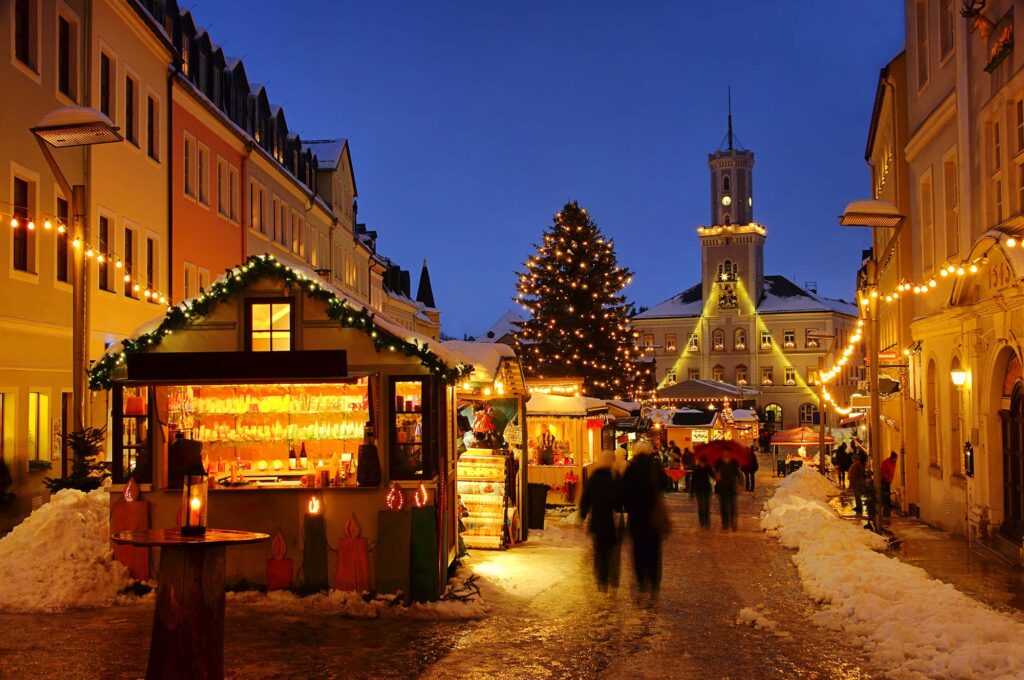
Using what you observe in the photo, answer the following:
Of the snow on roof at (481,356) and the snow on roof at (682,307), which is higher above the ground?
the snow on roof at (682,307)

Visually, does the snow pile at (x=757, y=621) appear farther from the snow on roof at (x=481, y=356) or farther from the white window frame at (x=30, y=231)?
the white window frame at (x=30, y=231)

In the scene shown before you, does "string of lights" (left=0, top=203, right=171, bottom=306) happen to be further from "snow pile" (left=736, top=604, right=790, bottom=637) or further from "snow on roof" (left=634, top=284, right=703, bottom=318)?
"snow on roof" (left=634, top=284, right=703, bottom=318)

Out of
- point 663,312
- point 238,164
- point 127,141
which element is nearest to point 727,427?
point 238,164

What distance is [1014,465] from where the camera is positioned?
1756 centimetres

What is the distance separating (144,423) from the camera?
13.2 metres

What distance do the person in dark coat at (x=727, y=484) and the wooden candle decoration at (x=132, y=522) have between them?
1102 centimetres

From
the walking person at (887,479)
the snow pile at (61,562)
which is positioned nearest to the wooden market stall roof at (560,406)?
the walking person at (887,479)

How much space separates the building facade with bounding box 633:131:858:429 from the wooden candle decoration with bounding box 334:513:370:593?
85.6 meters

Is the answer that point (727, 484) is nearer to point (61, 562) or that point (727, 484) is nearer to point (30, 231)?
point (61, 562)

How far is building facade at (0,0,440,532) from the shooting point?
19.9 metres

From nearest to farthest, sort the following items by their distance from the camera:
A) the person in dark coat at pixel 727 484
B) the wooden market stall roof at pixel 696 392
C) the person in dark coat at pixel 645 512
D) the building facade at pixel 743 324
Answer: the person in dark coat at pixel 645 512 < the person in dark coat at pixel 727 484 < the wooden market stall roof at pixel 696 392 < the building facade at pixel 743 324

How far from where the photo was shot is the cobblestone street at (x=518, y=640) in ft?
32.2

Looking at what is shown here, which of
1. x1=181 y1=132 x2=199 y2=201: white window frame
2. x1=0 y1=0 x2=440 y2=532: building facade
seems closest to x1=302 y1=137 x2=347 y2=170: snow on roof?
x1=0 y1=0 x2=440 y2=532: building facade

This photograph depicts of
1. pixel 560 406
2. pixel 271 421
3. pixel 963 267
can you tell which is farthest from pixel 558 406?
pixel 271 421
